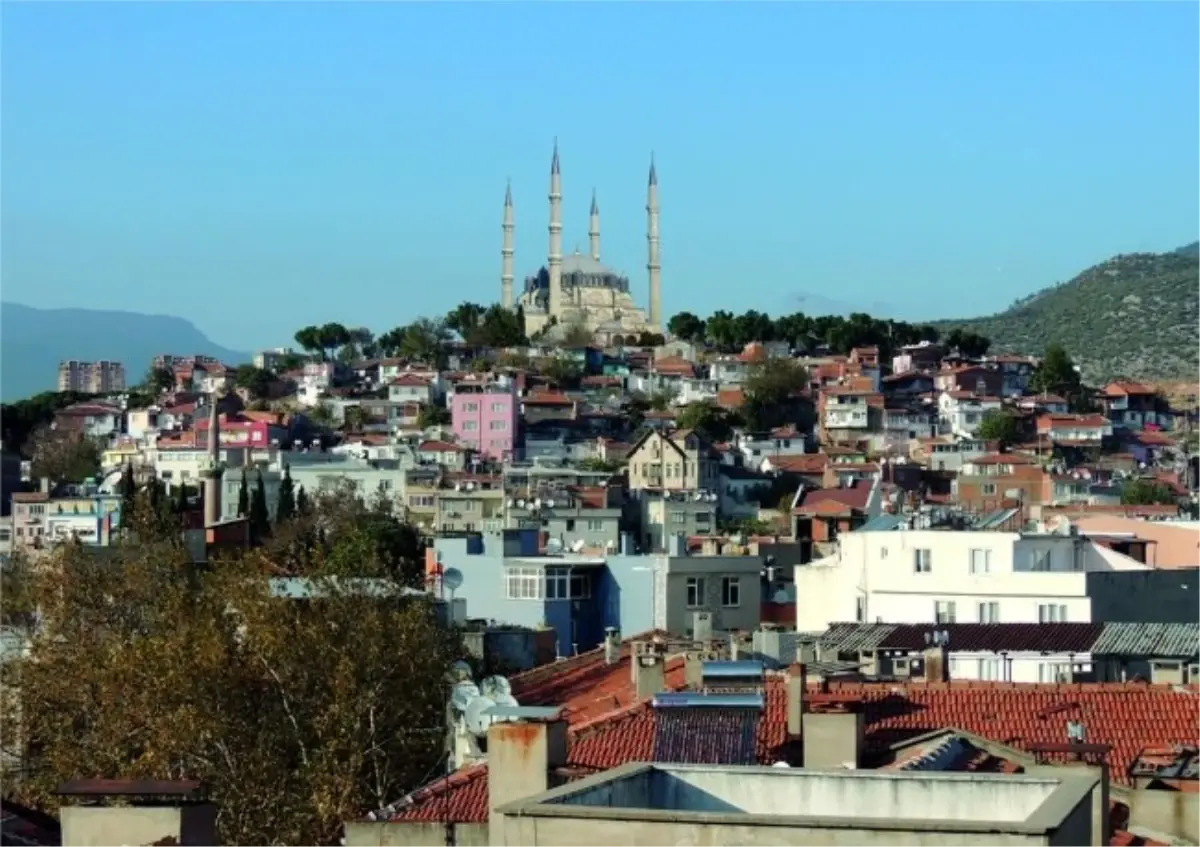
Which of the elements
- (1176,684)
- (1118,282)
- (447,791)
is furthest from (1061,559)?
(1118,282)

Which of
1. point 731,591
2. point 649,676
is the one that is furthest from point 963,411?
point 649,676

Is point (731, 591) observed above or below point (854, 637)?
below

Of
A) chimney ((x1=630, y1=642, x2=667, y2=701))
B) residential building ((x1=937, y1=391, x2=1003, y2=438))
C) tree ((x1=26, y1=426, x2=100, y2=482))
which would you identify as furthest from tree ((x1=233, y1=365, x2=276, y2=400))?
chimney ((x1=630, y1=642, x2=667, y2=701))

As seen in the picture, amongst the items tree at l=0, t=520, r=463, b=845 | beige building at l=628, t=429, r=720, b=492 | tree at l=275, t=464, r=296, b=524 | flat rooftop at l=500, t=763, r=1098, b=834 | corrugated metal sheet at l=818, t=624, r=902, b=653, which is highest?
beige building at l=628, t=429, r=720, b=492

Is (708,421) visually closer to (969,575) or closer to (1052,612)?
(969,575)

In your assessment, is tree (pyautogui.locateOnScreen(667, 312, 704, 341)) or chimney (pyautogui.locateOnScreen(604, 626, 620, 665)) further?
tree (pyautogui.locateOnScreen(667, 312, 704, 341))

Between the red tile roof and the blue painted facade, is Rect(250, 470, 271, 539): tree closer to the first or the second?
the blue painted facade
